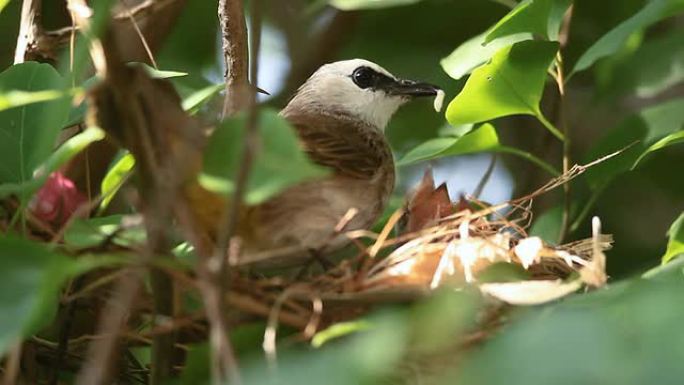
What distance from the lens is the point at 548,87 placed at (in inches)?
125

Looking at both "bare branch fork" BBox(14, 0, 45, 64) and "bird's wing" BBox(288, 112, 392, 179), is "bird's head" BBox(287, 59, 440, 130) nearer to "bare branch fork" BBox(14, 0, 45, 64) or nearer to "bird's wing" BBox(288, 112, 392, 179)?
"bird's wing" BBox(288, 112, 392, 179)

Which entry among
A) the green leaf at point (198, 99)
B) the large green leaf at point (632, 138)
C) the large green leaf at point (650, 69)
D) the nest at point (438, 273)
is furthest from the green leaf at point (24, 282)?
the large green leaf at point (650, 69)

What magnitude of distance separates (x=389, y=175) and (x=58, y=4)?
37.0 inches

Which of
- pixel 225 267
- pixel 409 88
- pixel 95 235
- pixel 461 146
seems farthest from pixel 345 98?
pixel 225 267

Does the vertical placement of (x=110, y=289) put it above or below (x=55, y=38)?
below

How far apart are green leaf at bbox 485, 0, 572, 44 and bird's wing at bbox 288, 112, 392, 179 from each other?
0.30 meters

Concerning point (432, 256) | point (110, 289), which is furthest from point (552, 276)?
point (110, 289)

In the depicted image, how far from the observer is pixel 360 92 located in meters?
2.67

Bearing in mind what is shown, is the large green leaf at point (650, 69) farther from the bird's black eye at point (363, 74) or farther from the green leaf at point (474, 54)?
the green leaf at point (474, 54)

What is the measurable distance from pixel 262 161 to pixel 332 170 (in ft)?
2.45

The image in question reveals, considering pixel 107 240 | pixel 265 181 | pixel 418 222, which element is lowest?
pixel 418 222

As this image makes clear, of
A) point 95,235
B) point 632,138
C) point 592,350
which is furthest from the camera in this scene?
point 632,138

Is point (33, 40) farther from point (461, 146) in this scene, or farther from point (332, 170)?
point (461, 146)

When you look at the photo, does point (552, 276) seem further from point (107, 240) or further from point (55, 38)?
point (55, 38)
